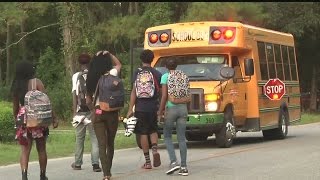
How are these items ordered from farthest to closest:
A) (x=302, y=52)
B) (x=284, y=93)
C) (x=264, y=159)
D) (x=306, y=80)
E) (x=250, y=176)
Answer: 1. (x=306, y=80)
2. (x=302, y=52)
3. (x=284, y=93)
4. (x=264, y=159)
5. (x=250, y=176)

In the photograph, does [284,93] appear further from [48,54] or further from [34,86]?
[48,54]

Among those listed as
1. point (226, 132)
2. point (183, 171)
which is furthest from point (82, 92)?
point (226, 132)

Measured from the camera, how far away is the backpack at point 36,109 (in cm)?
899

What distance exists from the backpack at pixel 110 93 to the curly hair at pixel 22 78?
3.32ft

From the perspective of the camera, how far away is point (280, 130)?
58.7 ft

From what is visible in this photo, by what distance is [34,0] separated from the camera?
28297mm

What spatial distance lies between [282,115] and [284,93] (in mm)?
647

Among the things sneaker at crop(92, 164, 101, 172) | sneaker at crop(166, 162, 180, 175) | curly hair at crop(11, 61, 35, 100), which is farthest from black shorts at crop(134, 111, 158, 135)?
curly hair at crop(11, 61, 35, 100)

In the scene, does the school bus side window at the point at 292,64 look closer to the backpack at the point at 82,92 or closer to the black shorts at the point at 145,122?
the black shorts at the point at 145,122

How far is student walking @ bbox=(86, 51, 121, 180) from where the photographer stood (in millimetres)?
9406

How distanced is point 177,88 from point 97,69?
1.34 meters

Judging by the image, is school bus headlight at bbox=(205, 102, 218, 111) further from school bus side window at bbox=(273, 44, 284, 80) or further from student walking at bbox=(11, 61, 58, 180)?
student walking at bbox=(11, 61, 58, 180)

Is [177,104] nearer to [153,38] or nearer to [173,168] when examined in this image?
[173,168]

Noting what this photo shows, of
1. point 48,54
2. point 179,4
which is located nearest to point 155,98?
point 179,4
